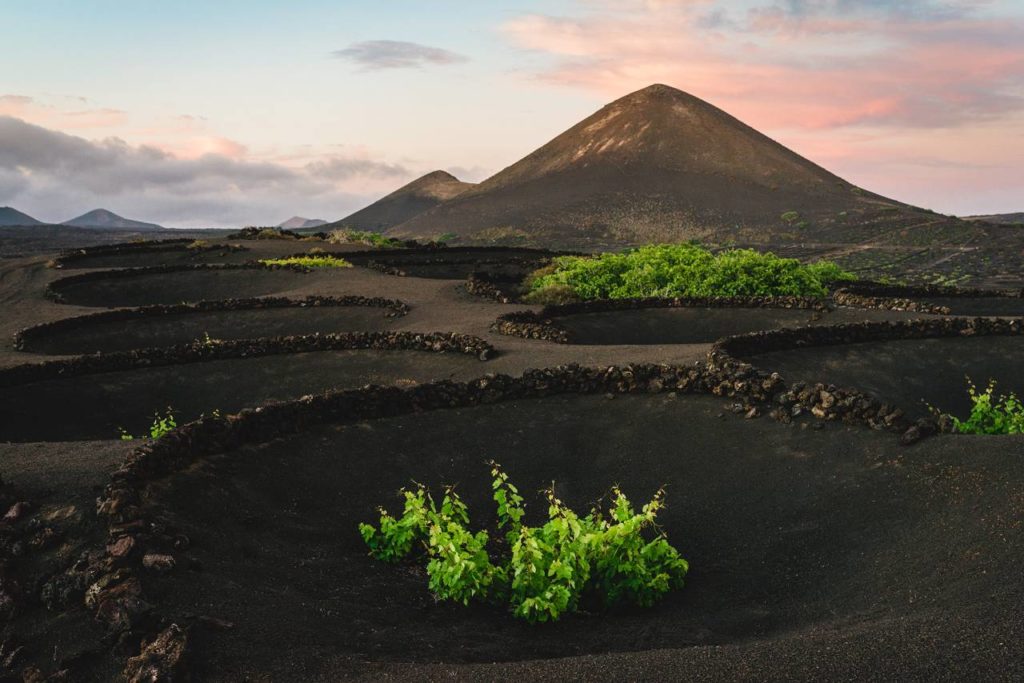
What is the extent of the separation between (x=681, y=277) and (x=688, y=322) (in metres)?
7.01

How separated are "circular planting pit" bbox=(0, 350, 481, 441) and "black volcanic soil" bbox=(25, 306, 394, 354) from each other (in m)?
6.35

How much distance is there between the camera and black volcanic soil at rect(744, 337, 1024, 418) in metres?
17.3

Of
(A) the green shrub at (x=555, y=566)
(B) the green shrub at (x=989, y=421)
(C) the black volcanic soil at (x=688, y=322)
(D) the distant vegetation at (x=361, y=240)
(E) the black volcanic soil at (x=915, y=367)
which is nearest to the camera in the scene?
(A) the green shrub at (x=555, y=566)

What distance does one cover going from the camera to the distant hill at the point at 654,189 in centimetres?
12281

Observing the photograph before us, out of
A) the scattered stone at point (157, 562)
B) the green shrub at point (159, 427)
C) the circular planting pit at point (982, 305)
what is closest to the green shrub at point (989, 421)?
the scattered stone at point (157, 562)

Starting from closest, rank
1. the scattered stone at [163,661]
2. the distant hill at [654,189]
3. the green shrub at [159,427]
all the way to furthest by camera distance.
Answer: the scattered stone at [163,661] < the green shrub at [159,427] < the distant hill at [654,189]

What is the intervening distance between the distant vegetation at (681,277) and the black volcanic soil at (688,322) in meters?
4.97

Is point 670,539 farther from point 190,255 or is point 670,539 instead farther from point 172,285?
point 190,255

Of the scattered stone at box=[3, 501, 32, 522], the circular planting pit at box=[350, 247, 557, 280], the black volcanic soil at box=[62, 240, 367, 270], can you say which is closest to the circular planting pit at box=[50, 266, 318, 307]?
the circular planting pit at box=[350, 247, 557, 280]

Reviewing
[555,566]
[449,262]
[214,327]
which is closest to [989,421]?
[555,566]

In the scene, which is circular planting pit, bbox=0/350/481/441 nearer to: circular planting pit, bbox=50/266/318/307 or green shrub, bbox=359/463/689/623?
green shrub, bbox=359/463/689/623

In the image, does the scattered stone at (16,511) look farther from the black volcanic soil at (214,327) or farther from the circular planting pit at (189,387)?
the black volcanic soil at (214,327)

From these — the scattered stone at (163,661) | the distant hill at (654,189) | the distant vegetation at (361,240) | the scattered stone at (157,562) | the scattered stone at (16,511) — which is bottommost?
the scattered stone at (163,661)

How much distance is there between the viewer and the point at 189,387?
19.0 meters
